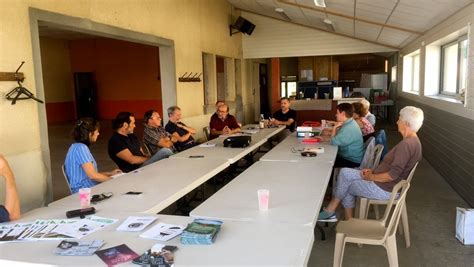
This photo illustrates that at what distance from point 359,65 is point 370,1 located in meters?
14.0

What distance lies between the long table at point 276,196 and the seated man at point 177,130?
2.05 metres

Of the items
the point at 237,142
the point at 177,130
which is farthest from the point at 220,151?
the point at 177,130

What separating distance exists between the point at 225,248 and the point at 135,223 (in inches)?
23.2

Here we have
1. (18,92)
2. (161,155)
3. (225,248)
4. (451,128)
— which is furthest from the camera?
(451,128)

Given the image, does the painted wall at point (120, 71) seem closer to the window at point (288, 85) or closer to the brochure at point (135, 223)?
the window at point (288, 85)

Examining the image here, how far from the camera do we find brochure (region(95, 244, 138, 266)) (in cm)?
163

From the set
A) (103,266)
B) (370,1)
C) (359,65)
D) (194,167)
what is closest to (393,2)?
(370,1)

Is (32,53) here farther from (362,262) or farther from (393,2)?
(393,2)

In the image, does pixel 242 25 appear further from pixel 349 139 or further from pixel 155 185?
pixel 155 185

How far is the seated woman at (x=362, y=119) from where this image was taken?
4.79 meters

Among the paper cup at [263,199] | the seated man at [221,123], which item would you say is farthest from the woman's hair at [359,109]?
the paper cup at [263,199]

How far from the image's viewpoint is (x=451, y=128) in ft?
17.1

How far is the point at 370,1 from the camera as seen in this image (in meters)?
5.46

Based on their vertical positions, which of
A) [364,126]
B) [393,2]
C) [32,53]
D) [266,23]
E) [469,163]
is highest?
[266,23]
